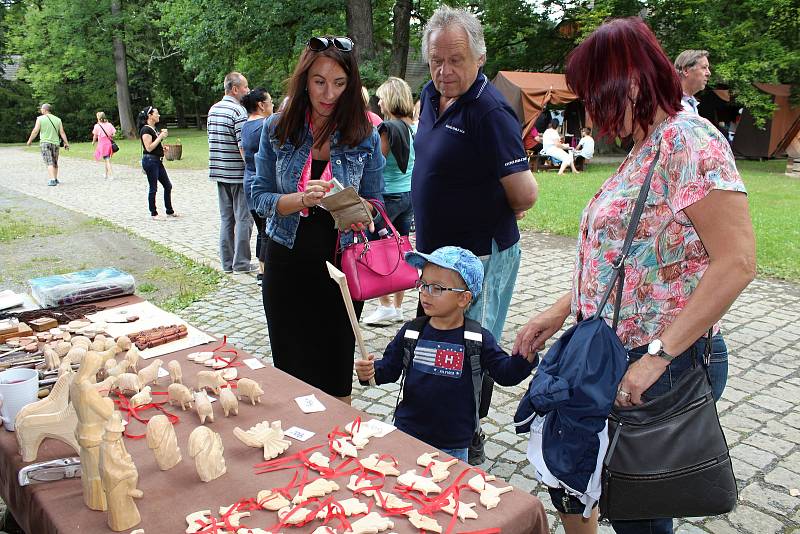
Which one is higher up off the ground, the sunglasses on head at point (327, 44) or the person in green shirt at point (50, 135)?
the sunglasses on head at point (327, 44)

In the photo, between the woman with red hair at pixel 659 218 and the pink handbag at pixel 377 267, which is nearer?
the woman with red hair at pixel 659 218

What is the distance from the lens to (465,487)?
1.44 meters

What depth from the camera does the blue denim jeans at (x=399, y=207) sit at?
473 centimetres

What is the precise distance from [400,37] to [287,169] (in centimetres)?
1463

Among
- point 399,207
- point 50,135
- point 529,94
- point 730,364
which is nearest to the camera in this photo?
point 730,364

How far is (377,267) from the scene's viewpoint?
253 cm

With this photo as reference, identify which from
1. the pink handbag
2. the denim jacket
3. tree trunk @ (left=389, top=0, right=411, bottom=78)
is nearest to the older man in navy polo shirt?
the pink handbag

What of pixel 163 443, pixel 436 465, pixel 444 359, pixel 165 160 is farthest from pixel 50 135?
pixel 436 465

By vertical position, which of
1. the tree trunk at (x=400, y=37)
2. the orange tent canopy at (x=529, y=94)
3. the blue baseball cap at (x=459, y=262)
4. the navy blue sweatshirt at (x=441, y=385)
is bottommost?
the navy blue sweatshirt at (x=441, y=385)

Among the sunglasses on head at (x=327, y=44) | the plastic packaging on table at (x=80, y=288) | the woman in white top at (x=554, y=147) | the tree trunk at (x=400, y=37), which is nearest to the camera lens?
the sunglasses on head at (x=327, y=44)

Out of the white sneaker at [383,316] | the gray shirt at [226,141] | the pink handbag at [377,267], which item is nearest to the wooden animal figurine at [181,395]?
the pink handbag at [377,267]

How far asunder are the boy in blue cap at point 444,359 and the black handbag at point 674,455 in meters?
0.56

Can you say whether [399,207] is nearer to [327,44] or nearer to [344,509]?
[327,44]

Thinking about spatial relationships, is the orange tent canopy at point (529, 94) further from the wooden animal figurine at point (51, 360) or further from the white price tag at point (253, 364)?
the wooden animal figurine at point (51, 360)
